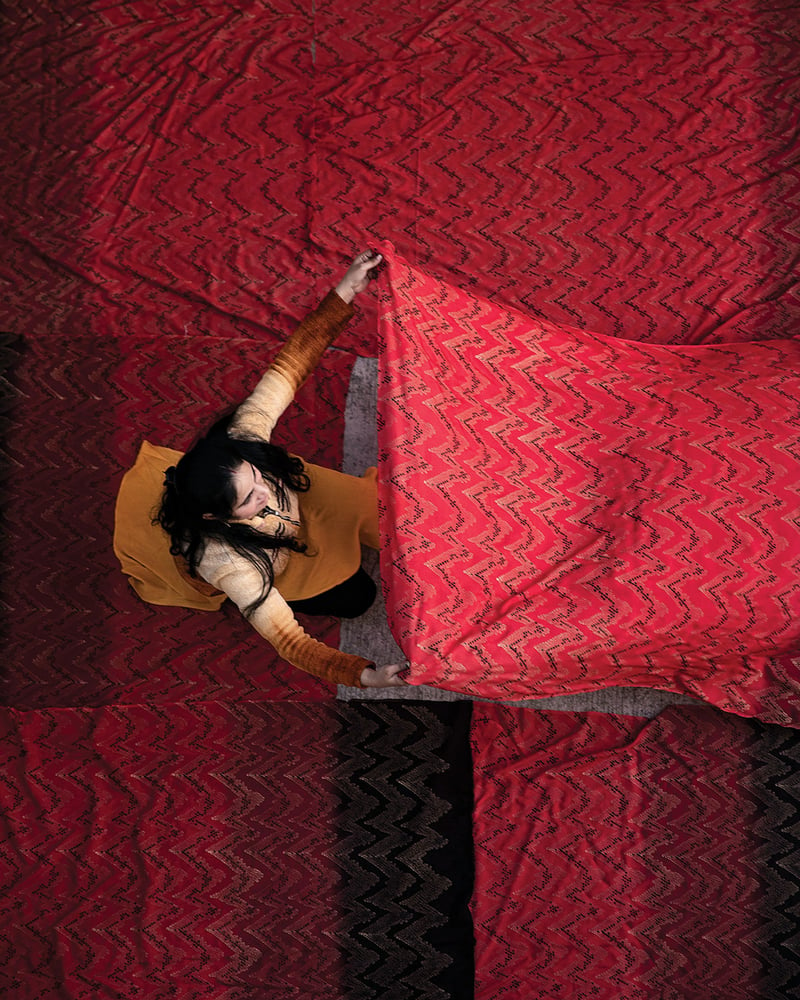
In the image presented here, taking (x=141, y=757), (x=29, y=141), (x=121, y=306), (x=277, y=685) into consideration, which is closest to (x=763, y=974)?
(x=277, y=685)

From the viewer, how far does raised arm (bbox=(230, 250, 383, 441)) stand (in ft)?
4.60

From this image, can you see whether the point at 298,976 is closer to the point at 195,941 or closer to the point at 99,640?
the point at 195,941

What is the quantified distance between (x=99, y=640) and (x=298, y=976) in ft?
2.57

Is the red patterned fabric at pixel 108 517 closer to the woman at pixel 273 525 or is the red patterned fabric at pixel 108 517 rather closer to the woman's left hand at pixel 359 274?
the woman at pixel 273 525

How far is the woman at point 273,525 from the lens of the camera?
1.25m

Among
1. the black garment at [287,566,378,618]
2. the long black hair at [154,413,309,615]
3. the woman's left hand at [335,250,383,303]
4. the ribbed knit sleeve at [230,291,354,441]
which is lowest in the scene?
the black garment at [287,566,378,618]

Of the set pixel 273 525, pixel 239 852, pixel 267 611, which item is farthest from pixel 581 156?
pixel 239 852

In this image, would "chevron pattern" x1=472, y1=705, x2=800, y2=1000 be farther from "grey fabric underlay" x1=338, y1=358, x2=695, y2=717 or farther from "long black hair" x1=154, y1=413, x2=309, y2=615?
"long black hair" x1=154, y1=413, x2=309, y2=615

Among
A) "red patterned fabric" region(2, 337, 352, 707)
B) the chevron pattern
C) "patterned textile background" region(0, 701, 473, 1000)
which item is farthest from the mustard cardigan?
the chevron pattern

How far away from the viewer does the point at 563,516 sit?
1.30 metres

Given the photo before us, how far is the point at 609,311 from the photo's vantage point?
171cm

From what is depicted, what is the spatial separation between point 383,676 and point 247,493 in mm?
374

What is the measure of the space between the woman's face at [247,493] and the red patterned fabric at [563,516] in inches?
8.2

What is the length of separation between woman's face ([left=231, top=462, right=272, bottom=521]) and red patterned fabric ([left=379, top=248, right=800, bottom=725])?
208 mm
